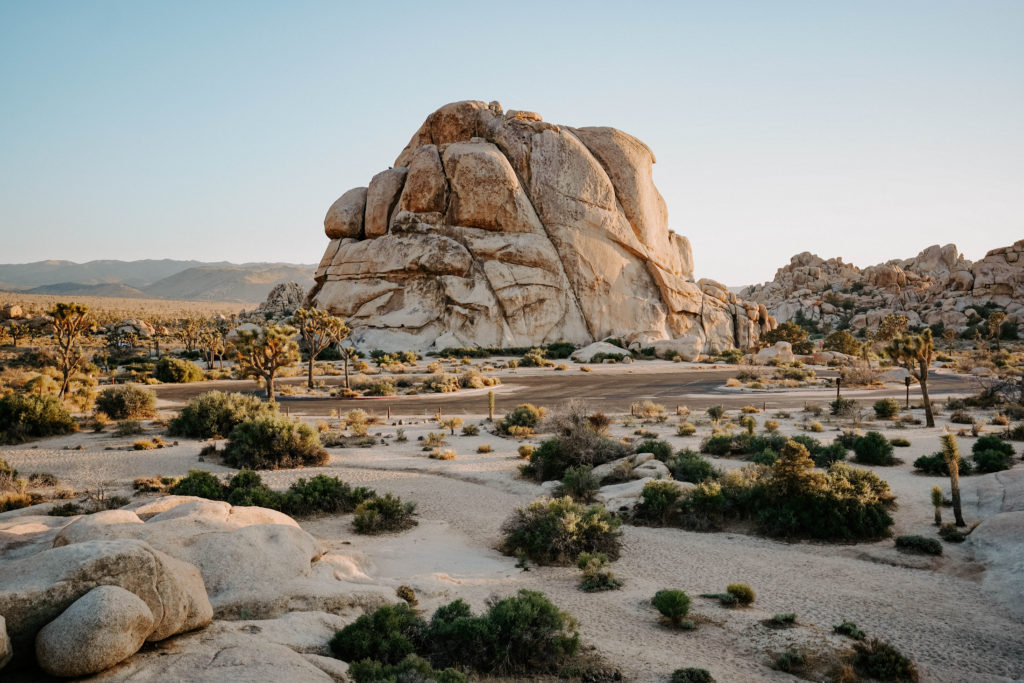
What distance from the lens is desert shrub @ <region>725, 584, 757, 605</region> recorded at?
9.38 metres

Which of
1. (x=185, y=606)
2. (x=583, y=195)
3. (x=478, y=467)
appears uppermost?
(x=583, y=195)

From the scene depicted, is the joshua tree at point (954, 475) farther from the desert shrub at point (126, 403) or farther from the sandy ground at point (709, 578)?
the desert shrub at point (126, 403)

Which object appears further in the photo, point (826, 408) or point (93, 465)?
point (826, 408)

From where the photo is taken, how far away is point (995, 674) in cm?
737

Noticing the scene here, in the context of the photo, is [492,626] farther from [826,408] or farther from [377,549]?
[826,408]

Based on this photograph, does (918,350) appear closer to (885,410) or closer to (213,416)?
Result: (885,410)

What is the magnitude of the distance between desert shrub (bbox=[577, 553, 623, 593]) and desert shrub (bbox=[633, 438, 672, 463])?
8.02m

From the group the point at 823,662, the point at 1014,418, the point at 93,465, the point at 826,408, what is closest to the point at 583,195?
the point at 826,408

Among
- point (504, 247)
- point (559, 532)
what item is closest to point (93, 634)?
point (559, 532)

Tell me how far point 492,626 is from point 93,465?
1460 centimetres

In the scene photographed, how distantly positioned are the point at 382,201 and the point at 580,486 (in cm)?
5075

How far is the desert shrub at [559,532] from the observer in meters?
11.2

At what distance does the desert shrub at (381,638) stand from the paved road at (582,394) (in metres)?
21.8

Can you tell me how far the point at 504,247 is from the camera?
58031mm
